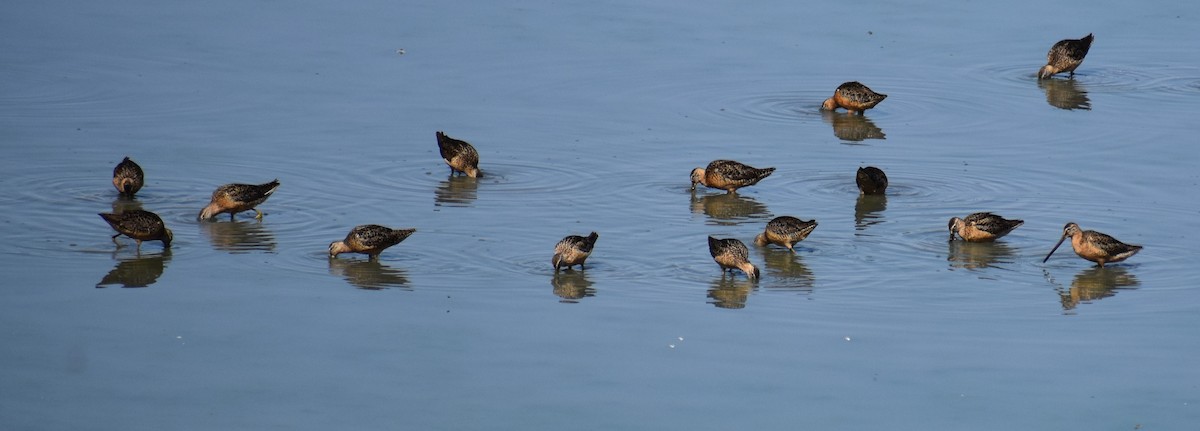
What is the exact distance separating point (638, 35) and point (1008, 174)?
9.82 m

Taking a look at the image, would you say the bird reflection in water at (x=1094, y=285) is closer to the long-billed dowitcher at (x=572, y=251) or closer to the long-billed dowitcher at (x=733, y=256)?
the long-billed dowitcher at (x=733, y=256)

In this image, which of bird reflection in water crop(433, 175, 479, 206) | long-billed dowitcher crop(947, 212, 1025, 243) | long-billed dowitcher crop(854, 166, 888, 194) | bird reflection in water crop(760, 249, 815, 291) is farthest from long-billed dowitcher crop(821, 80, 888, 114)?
bird reflection in water crop(760, 249, 815, 291)

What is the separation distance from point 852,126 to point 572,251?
8468 mm

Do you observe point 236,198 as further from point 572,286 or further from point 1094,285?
point 1094,285

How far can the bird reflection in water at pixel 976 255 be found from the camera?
13936 mm

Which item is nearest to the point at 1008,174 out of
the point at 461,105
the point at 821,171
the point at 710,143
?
the point at 821,171

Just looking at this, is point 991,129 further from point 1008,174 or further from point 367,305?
point 367,305

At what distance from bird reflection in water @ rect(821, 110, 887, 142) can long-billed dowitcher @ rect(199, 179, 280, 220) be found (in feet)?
25.2

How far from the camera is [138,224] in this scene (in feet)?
44.7

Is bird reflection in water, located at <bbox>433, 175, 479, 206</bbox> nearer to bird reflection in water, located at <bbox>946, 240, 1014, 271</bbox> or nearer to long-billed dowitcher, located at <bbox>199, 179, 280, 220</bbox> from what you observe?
long-billed dowitcher, located at <bbox>199, 179, 280, 220</bbox>

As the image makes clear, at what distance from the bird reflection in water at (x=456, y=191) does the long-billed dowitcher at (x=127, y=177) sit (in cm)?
284

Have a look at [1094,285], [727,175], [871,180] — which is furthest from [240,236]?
[1094,285]

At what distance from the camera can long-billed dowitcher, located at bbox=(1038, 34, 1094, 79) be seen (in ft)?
77.6

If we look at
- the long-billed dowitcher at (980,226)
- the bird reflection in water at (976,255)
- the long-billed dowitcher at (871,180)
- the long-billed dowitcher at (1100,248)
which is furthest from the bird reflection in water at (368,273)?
the long-billed dowitcher at (1100,248)
